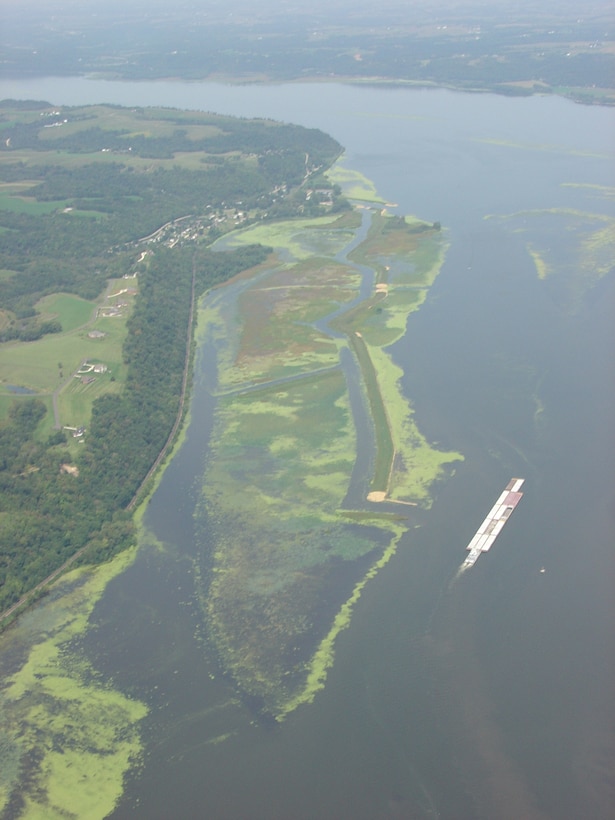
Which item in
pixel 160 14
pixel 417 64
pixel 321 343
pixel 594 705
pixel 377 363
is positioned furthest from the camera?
pixel 160 14

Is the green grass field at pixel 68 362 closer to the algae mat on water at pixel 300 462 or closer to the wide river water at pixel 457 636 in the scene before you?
the wide river water at pixel 457 636

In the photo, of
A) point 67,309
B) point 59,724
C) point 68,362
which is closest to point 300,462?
point 59,724

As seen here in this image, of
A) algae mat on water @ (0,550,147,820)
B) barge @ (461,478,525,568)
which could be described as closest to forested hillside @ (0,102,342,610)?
algae mat on water @ (0,550,147,820)

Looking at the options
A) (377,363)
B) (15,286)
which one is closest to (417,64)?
(15,286)

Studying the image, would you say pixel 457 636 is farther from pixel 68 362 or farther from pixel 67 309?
pixel 67 309

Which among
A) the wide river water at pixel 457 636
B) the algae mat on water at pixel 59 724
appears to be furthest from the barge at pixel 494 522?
the algae mat on water at pixel 59 724

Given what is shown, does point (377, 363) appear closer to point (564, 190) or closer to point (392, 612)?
point (392, 612)
